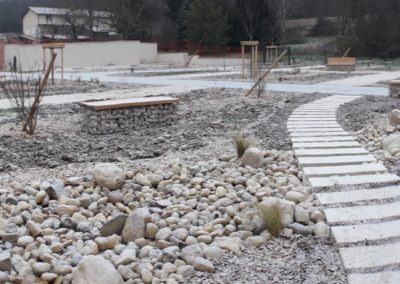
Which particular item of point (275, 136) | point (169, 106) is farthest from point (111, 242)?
point (169, 106)

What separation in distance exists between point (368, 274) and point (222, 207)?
1.53 metres

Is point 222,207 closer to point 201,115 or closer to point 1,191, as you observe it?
point 1,191

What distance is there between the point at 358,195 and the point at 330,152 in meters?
1.61

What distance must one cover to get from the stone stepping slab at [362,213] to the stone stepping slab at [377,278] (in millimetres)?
800

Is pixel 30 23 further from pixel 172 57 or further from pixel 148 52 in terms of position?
pixel 172 57

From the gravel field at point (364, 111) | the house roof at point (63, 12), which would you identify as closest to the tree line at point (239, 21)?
the house roof at point (63, 12)

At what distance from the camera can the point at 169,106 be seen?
31.7ft

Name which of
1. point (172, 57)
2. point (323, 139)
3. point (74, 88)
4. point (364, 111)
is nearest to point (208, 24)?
point (172, 57)

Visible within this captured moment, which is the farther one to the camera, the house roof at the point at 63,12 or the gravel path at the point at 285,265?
the house roof at the point at 63,12

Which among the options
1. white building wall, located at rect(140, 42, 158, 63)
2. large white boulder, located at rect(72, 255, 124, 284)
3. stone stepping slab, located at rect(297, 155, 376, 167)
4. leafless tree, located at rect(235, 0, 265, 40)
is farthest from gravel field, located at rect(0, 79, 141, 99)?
leafless tree, located at rect(235, 0, 265, 40)

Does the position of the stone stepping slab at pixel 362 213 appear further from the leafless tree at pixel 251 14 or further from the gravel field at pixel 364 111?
the leafless tree at pixel 251 14

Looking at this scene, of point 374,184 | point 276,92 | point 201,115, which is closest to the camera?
point 374,184

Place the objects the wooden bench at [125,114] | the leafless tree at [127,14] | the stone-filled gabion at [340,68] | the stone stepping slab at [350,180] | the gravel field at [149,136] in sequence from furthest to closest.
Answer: the leafless tree at [127,14] → the stone-filled gabion at [340,68] → the wooden bench at [125,114] → the gravel field at [149,136] → the stone stepping slab at [350,180]

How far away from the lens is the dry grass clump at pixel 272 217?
13.6 ft
